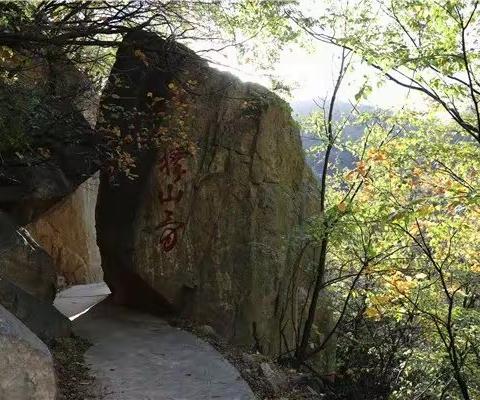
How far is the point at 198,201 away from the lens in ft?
29.2

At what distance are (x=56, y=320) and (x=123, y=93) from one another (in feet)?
14.7

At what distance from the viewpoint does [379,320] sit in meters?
11.8

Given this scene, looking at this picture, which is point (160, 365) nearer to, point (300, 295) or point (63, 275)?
point (300, 295)

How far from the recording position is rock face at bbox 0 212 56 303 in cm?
739

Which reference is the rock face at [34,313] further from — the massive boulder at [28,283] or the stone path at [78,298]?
the stone path at [78,298]

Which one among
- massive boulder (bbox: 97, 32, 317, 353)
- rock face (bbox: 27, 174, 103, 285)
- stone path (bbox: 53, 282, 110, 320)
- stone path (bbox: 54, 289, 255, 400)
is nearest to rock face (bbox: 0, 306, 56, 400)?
stone path (bbox: 54, 289, 255, 400)

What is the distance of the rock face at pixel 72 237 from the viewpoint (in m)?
16.8

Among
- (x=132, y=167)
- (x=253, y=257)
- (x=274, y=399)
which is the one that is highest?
(x=132, y=167)

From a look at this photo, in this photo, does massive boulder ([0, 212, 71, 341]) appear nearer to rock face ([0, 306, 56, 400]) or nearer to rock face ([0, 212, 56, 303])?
rock face ([0, 212, 56, 303])

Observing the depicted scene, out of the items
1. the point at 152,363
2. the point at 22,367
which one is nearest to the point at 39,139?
the point at 152,363

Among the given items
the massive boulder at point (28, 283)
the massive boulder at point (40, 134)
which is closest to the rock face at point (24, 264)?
the massive boulder at point (28, 283)

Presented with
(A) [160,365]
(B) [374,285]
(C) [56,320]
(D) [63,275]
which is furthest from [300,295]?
(D) [63,275]

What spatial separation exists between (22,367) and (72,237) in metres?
14.4

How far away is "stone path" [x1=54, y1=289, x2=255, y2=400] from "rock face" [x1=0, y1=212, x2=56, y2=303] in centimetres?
89
